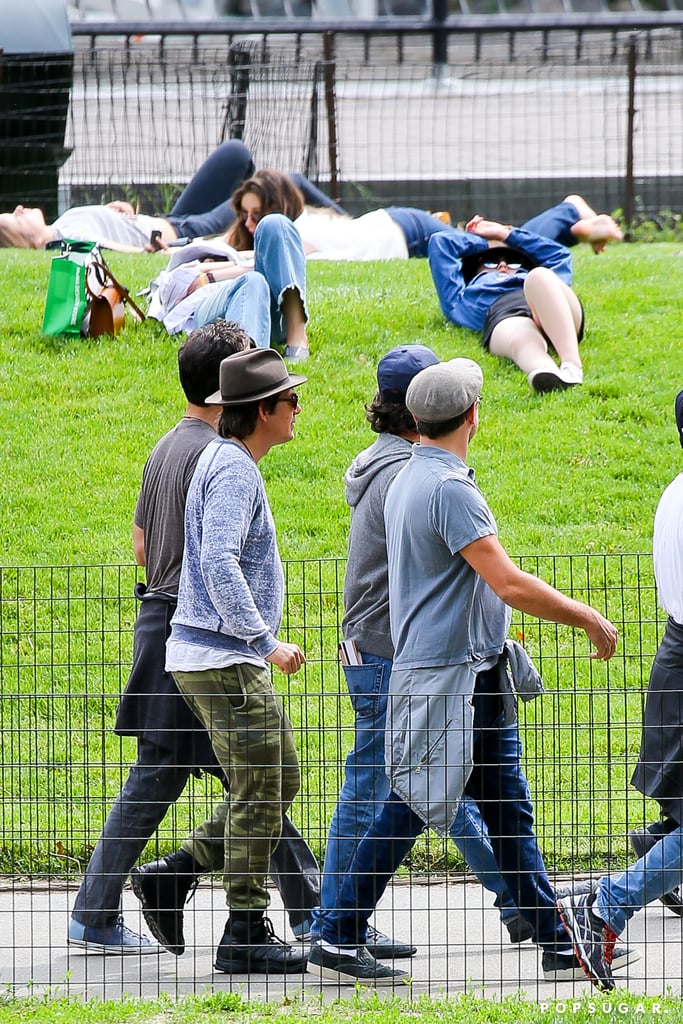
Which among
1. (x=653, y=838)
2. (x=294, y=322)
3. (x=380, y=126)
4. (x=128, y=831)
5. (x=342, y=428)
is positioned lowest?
(x=653, y=838)

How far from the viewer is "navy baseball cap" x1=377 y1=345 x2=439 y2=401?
4.32m

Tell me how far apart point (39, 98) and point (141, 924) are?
406 inches

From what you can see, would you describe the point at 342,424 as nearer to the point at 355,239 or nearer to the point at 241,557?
the point at 355,239

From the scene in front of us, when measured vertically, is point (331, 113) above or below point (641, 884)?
above

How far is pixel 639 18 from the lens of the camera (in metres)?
21.4

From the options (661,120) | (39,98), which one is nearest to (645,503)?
(39,98)

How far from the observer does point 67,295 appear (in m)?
9.02

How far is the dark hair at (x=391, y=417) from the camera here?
14.4 ft

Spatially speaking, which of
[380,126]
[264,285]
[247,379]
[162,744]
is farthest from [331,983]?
[380,126]

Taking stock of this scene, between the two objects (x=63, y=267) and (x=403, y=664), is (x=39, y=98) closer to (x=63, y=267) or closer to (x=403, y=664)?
(x=63, y=267)

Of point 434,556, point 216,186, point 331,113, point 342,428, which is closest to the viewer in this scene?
point 434,556

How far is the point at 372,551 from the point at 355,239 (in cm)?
725

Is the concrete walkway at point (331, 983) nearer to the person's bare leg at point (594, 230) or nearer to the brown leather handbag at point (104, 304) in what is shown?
the brown leather handbag at point (104, 304)

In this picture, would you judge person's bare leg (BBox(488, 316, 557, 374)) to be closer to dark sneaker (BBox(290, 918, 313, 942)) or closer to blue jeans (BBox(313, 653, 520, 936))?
blue jeans (BBox(313, 653, 520, 936))
